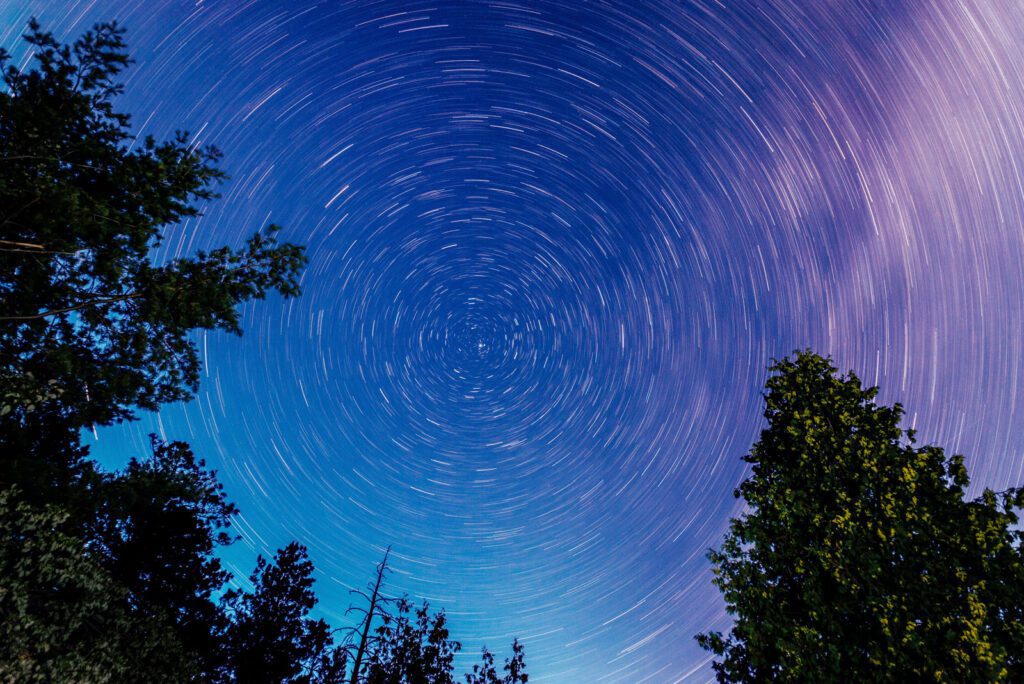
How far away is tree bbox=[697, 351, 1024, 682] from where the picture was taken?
627cm

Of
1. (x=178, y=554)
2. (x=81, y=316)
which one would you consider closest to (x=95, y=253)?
(x=81, y=316)

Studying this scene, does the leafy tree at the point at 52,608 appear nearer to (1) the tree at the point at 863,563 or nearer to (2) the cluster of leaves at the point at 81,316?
(2) the cluster of leaves at the point at 81,316

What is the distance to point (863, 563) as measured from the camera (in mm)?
7148

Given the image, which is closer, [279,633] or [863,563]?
[863,563]

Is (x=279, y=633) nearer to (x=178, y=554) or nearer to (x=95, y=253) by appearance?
(x=178, y=554)

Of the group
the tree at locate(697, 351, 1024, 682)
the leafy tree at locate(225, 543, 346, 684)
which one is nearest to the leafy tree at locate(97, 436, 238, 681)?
the leafy tree at locate(225, 543, 346, 684)

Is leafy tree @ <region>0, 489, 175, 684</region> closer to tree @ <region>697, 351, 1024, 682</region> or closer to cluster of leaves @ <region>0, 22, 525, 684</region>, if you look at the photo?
cluster of leaves @ <region>0, 22, 525, 684</region>

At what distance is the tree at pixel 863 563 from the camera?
627 cm

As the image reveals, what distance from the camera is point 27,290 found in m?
7.00

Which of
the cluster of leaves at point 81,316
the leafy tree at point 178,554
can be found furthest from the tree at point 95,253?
the leafy tree at point 178,554

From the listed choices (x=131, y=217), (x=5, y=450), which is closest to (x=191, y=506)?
(x=5, y=450)

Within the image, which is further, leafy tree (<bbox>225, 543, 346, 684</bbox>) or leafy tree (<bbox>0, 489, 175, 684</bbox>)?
leafy tree (<bbox>225, 543, 346, 684</bbox>)

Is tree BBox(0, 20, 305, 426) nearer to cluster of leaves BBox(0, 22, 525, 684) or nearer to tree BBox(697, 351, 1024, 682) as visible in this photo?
cluster of leaves BBox(0, 22, 525, 684)

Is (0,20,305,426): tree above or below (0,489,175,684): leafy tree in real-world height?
above
